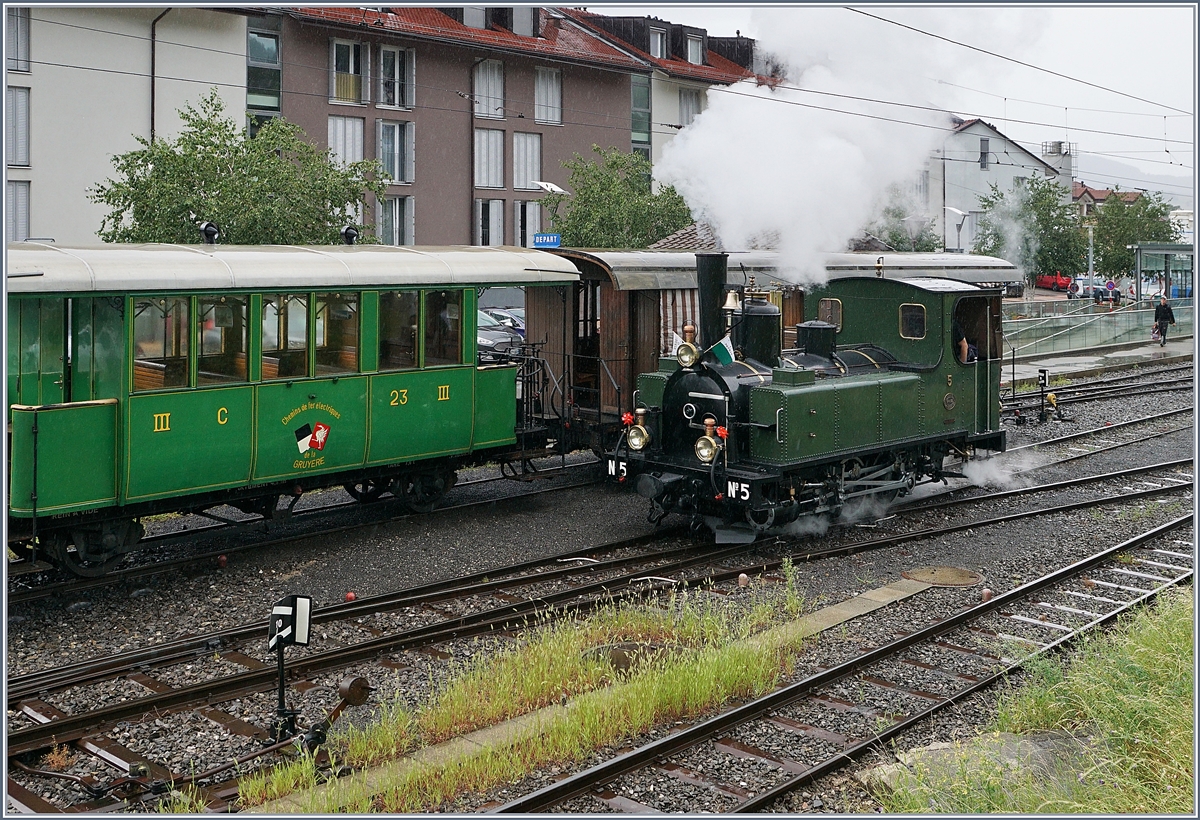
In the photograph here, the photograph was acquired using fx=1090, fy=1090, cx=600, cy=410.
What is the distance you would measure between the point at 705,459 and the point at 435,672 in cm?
431

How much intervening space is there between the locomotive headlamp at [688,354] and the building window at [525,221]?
2447 centimetres

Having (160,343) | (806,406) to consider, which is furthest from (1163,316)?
(160,343)

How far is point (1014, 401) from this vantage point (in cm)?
2281

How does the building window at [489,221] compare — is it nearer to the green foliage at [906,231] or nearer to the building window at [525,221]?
the building window at [525,221]

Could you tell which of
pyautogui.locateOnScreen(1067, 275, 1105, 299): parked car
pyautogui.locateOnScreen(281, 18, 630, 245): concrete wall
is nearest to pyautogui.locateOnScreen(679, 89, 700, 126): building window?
pyautogui.locateOnScreen(281, 18, 630, 245): concrete wall

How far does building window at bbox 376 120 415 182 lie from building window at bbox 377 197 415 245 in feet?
2.35

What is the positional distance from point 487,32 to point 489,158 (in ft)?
12.5

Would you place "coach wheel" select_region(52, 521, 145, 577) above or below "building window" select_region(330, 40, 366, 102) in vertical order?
below

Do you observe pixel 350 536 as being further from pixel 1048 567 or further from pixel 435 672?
pixel 1048 567

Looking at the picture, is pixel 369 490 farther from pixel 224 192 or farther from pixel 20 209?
pixel 20 209

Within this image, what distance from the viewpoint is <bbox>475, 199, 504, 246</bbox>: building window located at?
34.9 meters

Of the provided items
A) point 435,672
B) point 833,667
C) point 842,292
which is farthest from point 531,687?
point 842,292

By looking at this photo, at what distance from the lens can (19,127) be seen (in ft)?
80.1

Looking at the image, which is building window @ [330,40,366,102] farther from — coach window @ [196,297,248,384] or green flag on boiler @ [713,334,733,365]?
green flag on boiler @ [713,334,733,365]
